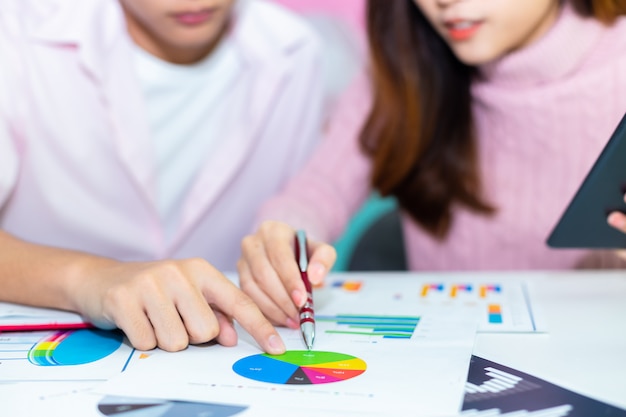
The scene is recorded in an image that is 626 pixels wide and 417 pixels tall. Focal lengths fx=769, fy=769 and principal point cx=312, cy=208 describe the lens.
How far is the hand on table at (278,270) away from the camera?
0.78 meters

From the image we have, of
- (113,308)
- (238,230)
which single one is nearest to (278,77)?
(238,230)

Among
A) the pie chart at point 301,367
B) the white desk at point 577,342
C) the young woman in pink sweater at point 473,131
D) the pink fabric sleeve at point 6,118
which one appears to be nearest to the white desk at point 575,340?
the white desk at point 577,342

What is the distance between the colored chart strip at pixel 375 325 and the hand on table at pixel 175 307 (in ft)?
0.31

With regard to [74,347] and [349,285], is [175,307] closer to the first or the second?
[74,347]

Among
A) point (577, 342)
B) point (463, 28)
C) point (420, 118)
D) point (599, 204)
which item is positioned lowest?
point (577, 342)

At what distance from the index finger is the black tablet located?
362 mm

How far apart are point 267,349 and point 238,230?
2.11ft

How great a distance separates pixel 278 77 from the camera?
4.21 ft

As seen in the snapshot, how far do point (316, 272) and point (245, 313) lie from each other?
104mm

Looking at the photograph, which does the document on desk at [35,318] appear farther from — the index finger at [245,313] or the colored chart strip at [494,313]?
→ the colored chart strip at [494,313]

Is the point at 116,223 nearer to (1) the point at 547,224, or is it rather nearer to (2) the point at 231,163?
(2) the point at 231,163

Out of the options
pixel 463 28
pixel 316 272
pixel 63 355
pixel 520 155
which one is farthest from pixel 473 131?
pixel 63 355

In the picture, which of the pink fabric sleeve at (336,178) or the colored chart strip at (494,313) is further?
the pink fabric sleeve at (336,178)

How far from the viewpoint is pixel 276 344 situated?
0.69m
